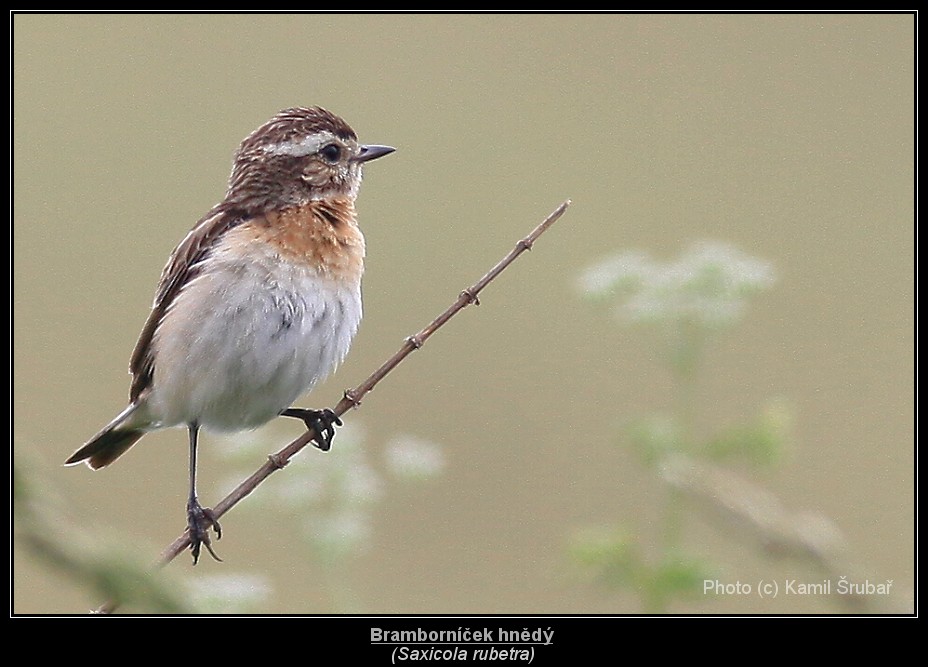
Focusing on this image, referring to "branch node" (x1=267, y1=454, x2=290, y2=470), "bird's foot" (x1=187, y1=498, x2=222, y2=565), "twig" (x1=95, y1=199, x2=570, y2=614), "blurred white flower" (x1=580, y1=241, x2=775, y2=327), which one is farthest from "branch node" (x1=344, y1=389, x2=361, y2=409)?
"bird's foot" (x1=187, y1=498, x2=222, y2=565)

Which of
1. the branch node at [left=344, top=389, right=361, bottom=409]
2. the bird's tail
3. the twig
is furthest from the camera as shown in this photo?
the bird's tail

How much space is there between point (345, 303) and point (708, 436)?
1.59 meters

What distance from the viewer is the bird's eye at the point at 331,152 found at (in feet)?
16.0

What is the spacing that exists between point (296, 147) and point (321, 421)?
123 centimetres

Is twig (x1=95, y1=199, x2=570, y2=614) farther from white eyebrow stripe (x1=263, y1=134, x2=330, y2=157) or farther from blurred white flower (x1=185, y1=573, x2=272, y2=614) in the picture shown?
white eyebrow stripe (x1=263, y1=134, x2=330, y2=157)

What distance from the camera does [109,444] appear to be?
4871mm

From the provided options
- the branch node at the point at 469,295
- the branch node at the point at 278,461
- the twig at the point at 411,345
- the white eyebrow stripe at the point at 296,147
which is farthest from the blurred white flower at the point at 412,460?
the white eyebrow stripe at the point at 296,147

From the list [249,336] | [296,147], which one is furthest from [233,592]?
[296,147]

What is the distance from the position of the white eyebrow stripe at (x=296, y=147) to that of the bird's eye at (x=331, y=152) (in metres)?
0.03

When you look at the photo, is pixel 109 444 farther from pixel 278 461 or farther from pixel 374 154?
pixel 278 461

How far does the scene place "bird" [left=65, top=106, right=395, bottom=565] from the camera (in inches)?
168

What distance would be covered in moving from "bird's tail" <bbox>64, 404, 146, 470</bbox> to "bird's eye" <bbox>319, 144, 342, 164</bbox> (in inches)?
54.1

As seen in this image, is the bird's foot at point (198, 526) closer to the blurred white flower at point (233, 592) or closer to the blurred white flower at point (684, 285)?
the blurred white flower at point (233, 592)
